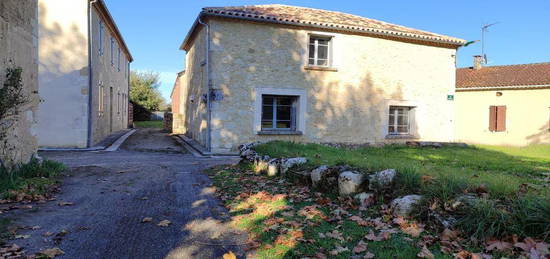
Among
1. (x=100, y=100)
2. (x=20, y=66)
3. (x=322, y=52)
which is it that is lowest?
(x=100, y=100)

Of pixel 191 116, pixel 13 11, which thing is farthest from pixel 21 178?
pixel 191 116

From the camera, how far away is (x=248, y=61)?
476 inches

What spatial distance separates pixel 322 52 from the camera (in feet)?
43.8

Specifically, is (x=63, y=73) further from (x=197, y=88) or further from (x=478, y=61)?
(x=478, y=61)

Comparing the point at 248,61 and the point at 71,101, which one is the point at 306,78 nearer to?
the point at 248,61

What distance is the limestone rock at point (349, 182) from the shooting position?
457cm

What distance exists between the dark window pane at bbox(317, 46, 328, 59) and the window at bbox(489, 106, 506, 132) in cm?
1256

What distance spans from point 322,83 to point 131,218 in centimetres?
980

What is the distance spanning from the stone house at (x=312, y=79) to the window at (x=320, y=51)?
4cm

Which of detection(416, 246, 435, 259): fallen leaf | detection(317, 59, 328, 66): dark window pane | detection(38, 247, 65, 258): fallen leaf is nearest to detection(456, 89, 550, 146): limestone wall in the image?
detection(317, 59, 328, 66): dark window pane

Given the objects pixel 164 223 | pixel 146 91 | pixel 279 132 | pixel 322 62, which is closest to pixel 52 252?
pixel 164 223

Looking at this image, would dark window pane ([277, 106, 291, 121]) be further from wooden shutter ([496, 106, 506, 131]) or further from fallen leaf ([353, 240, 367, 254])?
wooden shutter ([496, 106, 506, 131])

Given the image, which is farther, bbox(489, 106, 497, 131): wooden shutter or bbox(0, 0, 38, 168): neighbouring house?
bbox(489, 106, 497, 131): wooden shutter

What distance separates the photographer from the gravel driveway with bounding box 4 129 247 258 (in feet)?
11.0
